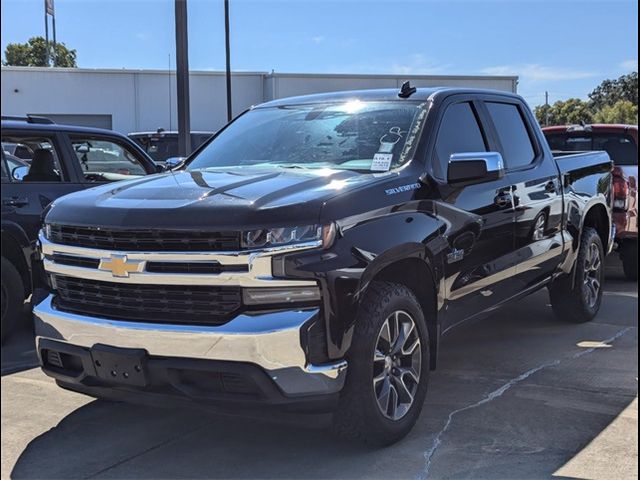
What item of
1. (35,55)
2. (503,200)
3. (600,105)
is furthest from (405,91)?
(600,105)

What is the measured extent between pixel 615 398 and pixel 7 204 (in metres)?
4.55

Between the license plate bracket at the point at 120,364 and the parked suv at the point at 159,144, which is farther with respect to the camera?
the parked suv at the point at 159,144

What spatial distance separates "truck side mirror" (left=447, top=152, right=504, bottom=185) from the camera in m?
3.92

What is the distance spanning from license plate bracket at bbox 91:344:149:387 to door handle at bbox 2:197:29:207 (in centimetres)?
269

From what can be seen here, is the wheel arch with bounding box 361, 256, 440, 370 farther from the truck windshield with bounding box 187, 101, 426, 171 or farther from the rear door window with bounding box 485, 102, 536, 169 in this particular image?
the rear door window with bounding box 485, 102, 536, 169

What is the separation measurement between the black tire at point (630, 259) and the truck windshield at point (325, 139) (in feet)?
17.1

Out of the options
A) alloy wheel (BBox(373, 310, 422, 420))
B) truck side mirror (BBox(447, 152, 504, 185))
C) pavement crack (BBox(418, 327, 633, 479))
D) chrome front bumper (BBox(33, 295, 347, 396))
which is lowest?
pavement crack (BBox(418, 327, 633, 479))

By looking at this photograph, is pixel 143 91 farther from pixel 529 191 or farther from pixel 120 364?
pixel 120 364

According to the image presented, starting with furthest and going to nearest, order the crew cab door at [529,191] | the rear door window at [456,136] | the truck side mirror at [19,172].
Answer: the truck side mirror at [19,172] < the crew cab door at [529,191] < the rear door window at [456,136]

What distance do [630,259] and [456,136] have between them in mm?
5043

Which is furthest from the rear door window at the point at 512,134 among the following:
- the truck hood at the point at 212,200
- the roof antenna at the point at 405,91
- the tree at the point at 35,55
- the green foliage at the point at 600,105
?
the green foliage at the point at 600,105

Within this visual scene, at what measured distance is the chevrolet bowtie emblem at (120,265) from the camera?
10.1 feet

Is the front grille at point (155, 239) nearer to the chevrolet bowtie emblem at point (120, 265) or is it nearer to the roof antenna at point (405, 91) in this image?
the chevrolet bowtie emblem at point (120, 265)

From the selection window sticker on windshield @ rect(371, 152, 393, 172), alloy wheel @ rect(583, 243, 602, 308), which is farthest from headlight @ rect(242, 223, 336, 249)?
alloy wheel @ rect(583, 243, 602, 308)
